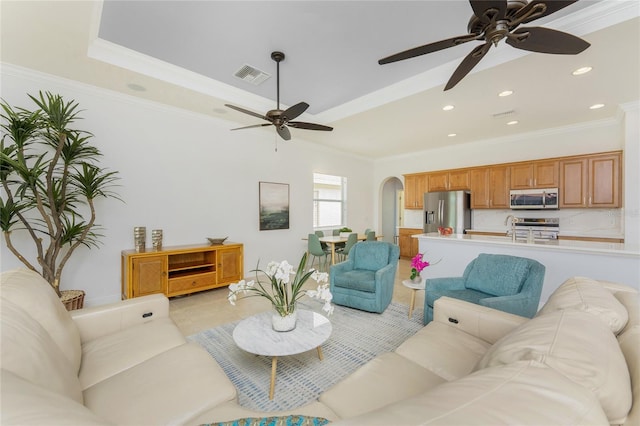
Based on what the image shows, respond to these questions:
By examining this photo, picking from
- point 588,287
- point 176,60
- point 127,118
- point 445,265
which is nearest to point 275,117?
point 176,60

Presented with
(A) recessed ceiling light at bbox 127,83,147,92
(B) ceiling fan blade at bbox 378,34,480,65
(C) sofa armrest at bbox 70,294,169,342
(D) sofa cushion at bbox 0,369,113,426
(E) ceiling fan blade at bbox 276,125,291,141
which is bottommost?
(C) sofa armrest at bbox 70,294,169,342

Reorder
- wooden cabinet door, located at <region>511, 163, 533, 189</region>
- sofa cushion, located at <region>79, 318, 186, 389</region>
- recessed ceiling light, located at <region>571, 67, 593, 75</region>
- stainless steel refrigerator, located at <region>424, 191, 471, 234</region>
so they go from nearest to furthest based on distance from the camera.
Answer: sofa cushion, located at <region>79, 318, 186, 389</region> → recessed ceiling light, located at <region>571, 67, 593, 75</region> → wooden cabinet door, located at <region>511, 163, 533, 189</region> → stainless steel refrigerator, located at <region>424, 191, 471, 234</region>

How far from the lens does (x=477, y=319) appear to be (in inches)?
69.9

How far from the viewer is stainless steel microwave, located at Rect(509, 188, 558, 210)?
15.7 ft

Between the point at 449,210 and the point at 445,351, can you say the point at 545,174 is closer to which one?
the point at 449,210

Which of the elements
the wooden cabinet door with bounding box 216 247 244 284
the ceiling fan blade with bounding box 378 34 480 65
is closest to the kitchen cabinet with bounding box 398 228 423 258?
the wooden cabinet door with bounding box 216 247 244 284

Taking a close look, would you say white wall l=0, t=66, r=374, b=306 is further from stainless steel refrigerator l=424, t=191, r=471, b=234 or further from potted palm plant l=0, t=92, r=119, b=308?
stainless steel refrigerator l=424, t=191, r=471, b=234

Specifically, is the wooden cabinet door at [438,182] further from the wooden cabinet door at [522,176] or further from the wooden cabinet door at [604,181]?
the wooden cabinet door at [604,181]

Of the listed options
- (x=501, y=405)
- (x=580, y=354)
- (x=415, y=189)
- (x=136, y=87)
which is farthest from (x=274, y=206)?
(x=501, y=405)

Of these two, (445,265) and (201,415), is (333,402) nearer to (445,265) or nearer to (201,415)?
(201,415)

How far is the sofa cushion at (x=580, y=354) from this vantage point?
0.66m

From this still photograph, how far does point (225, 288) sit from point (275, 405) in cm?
288

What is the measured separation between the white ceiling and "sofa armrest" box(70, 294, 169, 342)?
7.82 ft

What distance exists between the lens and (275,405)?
1.74 meters
